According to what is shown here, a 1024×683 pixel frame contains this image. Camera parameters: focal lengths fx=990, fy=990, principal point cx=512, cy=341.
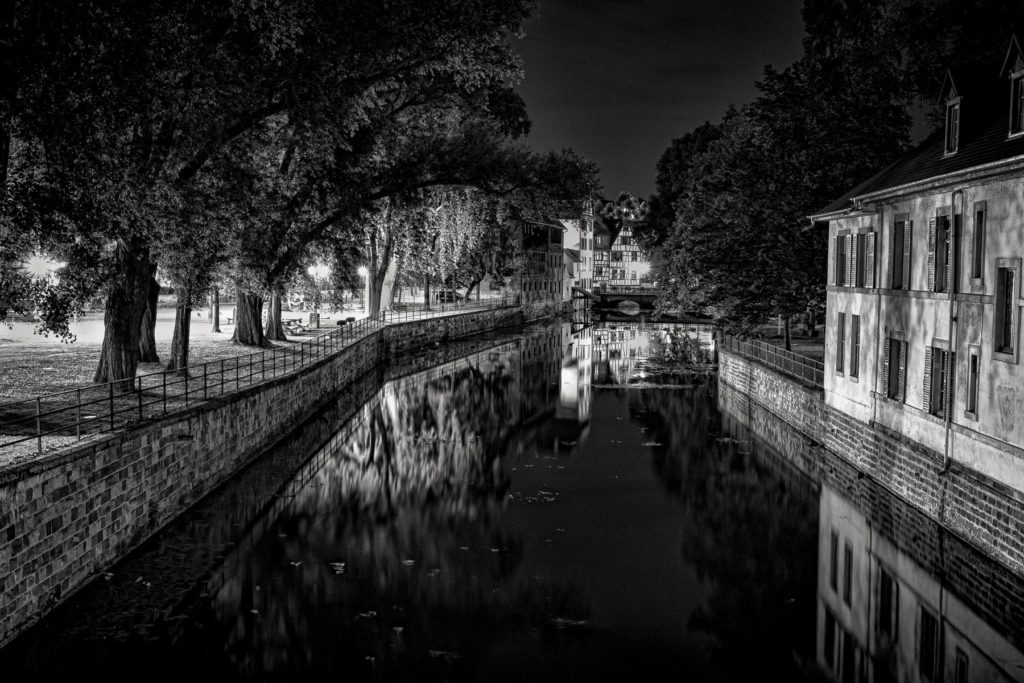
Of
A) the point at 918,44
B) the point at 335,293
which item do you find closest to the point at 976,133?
the point at 918,44

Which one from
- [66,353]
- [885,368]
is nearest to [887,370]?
[885,368]

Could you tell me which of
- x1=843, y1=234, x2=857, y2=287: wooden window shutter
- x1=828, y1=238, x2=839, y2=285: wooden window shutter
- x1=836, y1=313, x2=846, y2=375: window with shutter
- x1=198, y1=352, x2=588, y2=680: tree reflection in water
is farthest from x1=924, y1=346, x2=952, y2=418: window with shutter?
x1=198, y1=352, x2=588, y2=680: tree reflection in water

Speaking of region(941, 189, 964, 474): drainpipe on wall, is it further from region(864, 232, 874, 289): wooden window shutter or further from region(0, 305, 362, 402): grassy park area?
region(0, 305, 362, 402): grassy park area

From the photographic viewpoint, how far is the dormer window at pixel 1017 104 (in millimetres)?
17109

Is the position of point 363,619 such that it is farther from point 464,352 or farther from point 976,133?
point 464,352

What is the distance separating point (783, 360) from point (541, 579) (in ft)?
62.5

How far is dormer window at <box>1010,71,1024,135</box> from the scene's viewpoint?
1711 cm

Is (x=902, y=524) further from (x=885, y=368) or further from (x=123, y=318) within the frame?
(x=123, y=318)

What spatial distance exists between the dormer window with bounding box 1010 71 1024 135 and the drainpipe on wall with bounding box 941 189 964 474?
184 cm

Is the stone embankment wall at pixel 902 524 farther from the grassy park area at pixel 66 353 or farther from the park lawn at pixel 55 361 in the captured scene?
the grassy park area at pixel 66 353

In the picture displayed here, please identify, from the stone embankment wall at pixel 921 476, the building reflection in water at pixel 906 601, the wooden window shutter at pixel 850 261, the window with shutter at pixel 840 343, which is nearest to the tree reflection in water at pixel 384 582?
the building reflection in water at pixel 906 601

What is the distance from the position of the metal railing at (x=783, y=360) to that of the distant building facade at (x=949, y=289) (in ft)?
9.40

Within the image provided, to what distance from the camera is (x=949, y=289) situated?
19094mm

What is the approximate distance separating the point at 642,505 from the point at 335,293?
28791mm
